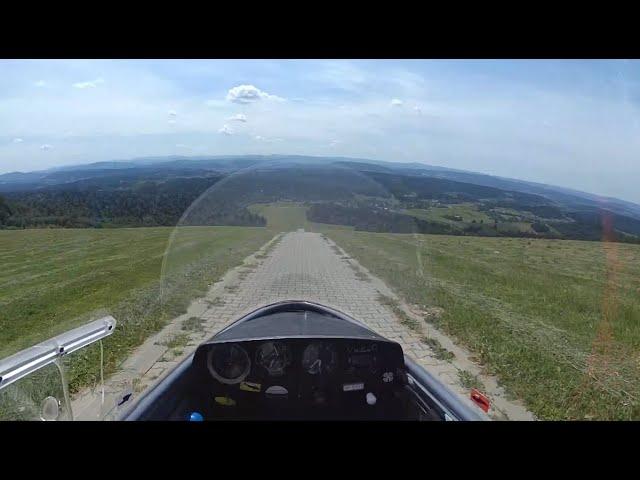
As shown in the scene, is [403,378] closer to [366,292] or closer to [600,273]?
[366,292]

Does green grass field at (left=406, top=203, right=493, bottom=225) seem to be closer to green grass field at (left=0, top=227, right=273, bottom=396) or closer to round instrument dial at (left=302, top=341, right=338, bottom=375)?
green grass field at (left=0, top=227, right=273, bottom=396)

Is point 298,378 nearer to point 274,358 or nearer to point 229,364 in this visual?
point 274,358

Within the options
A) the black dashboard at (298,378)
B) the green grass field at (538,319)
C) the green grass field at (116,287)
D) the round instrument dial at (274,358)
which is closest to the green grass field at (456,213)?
the green grass field at (538,319)

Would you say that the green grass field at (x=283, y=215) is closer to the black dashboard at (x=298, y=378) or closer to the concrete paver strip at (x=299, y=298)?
the concrete paver strip at (x=299, y=298)

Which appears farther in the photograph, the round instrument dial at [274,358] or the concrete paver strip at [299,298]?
the concrete paver strip at [299,298]

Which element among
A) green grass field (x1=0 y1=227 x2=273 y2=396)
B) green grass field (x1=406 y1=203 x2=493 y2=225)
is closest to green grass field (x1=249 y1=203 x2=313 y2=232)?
green grass field (x1=0 y1=227 x2=273 y2=396)

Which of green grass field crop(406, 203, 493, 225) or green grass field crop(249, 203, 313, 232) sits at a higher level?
green grass field crop(249, 203, 313, 232)

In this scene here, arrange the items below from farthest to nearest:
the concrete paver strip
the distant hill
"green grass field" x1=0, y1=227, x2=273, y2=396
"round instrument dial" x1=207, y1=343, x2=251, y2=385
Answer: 1. the distant hill
2. "green grass field" x1=0, y1=227, x2=273, y2=396
3. the concrete paver strip
4. "round instrument dial" x1=207, y1=343, x2=251, y2=385
